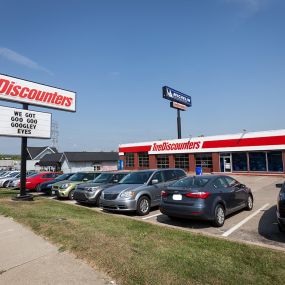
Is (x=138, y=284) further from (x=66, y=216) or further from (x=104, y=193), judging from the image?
(x=104, y=193)

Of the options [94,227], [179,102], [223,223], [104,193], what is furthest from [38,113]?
[179,102]

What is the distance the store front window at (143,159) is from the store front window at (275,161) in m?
17.8

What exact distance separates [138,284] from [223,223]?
16.3 ft

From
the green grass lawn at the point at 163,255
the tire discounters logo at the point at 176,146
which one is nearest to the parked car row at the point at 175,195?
the green grass lawn at the point at 163,255

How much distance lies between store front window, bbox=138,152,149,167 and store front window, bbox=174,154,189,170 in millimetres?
5474

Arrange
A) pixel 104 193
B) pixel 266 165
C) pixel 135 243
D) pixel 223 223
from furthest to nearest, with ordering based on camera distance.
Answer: pixel 266 165 < pixel 104 193 < pixel 223 223 < pixel 135 243

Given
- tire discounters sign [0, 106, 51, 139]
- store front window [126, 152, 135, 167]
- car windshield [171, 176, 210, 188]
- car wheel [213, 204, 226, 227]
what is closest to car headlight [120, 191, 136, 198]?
car windshield [171, 176, 210, 188]

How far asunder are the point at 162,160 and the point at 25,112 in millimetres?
25249

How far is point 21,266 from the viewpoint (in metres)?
5.05

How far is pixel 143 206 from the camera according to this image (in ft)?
33.9

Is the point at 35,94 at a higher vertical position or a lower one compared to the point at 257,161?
higher

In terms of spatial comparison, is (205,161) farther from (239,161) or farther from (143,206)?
(143,206)

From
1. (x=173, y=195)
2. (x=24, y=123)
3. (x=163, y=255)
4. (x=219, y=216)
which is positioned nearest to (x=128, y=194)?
(x=173, y=195)

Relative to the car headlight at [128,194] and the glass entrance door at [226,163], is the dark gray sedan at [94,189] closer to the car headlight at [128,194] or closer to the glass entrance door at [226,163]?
the car headlight at [128,194]
